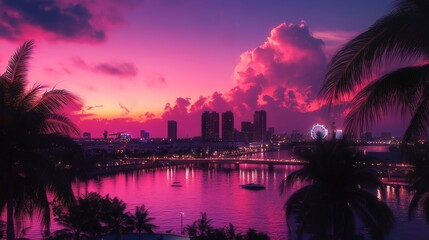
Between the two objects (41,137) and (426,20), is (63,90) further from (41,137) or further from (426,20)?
(426,20)

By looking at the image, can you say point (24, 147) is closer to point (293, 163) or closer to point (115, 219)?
point (115, 219)

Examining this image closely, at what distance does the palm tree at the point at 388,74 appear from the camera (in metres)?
3.43

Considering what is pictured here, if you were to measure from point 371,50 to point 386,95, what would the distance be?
420mm

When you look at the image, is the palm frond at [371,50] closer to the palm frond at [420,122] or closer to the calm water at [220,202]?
the palm frond at [420,122]

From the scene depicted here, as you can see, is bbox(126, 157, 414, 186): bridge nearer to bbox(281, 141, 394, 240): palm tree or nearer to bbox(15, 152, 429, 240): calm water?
bbox(15, 152, 429, 240): calm water

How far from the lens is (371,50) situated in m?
3.54

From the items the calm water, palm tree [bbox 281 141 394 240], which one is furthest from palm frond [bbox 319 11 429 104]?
the calm water

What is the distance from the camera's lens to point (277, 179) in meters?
69.6

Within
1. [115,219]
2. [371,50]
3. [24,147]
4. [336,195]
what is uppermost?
[371,50]

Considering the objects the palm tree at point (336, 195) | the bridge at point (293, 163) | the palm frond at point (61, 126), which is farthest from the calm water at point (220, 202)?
the palm frond at point (61, 126)

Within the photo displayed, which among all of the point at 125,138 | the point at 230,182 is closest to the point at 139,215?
the point at 230,182

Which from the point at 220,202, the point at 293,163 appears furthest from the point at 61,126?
the point at 293,163

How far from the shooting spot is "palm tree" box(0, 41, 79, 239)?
209 inches

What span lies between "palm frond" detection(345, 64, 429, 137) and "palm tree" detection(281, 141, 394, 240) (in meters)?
5.99
